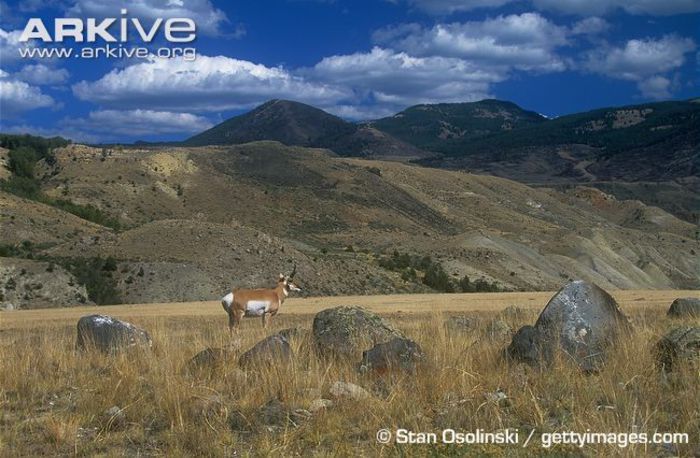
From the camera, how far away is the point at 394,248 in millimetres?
68500

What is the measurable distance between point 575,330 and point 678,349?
154 centimetres

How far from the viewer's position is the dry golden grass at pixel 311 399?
22.1ft

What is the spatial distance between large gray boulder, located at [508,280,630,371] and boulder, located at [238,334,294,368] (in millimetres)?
3067

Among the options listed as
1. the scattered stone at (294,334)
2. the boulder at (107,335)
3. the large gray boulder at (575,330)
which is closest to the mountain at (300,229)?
the boulder at (107,335)

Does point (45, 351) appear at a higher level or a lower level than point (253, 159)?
lower

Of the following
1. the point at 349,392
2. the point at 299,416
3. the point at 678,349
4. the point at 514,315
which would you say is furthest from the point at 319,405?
the point at 514,315

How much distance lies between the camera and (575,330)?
1006 centimetres

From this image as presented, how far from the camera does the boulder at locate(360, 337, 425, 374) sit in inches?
358

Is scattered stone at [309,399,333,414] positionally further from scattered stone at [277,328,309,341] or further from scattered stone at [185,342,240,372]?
scattered stone at [277,328,309,341]

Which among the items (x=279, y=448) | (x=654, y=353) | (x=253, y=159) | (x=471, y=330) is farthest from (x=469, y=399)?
(x=253, y=159)

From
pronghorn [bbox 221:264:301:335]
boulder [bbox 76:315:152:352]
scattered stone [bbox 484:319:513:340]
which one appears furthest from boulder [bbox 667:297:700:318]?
boulder [bbox 76:315:152:352]

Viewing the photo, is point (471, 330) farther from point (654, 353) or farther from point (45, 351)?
point (45, 351)

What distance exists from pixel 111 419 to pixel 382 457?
3013 mm

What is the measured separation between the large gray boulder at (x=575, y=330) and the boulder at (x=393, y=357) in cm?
144
